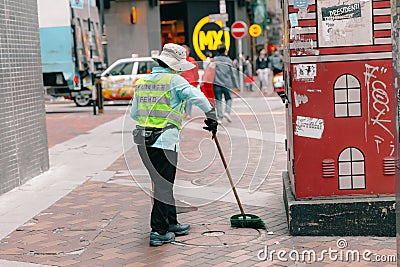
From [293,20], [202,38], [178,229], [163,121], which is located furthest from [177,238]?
[202,38]

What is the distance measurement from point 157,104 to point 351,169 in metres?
1.82

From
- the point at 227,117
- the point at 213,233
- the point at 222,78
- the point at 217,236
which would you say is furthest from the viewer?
the point at 227,117

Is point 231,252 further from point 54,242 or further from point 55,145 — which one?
point 55,145

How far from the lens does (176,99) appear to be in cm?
619

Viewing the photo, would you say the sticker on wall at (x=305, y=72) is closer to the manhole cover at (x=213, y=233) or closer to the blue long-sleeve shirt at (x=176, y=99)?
the blue long-sleeve shirt at (x=176, y=99)

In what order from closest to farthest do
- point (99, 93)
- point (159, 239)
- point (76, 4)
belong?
point (159, 239)
point (99, 93)
point (76, 4)

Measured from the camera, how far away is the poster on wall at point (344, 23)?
593 centimetres

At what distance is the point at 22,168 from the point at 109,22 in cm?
2578

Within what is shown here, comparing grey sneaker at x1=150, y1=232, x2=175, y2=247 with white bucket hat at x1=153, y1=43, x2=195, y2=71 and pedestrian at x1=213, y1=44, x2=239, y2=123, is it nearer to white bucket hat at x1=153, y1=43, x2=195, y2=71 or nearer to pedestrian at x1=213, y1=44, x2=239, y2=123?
white bucket hat at x1=153, y1=43, x2=195, y2=71

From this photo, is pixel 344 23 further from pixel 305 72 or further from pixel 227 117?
pixel 227 117

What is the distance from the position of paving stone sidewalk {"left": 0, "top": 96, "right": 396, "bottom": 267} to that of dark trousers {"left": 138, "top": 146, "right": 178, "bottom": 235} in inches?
9.2

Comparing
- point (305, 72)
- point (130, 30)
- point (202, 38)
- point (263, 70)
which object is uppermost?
point (130, 30)

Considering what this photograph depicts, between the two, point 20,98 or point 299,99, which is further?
point 20,98

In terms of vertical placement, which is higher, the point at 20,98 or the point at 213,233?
the point at 20,98
